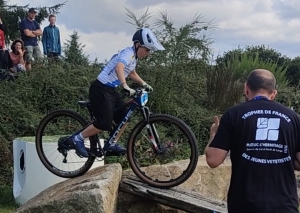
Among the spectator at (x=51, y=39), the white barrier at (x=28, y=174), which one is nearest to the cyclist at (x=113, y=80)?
the white barrier at (x=28, y=174)

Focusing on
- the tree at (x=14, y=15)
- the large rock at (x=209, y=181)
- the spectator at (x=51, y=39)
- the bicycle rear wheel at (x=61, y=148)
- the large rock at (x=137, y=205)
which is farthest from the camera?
the tree at (x=14, y=15)

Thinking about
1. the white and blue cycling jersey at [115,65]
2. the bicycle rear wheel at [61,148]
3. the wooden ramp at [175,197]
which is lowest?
the wooden ramp at [175,197]

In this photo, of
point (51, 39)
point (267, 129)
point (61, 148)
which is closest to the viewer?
point (267, 129)

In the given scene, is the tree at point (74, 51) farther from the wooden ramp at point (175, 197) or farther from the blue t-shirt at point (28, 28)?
the wooden ramp at point (175, 197)

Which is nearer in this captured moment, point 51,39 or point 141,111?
point 141,111

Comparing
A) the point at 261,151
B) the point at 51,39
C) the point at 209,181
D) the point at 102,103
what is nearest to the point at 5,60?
the point at 51,39

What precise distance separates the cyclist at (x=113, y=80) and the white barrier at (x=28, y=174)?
1337mm

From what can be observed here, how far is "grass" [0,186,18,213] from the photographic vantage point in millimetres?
8531

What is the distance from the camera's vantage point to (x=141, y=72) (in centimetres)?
1352

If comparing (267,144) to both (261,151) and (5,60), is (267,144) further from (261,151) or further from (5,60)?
(5,60)

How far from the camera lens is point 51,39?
44.9 ft

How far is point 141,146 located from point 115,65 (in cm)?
150

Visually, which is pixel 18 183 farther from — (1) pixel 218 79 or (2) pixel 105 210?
(1) pixel 218 79

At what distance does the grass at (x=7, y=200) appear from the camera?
28.0 ft
